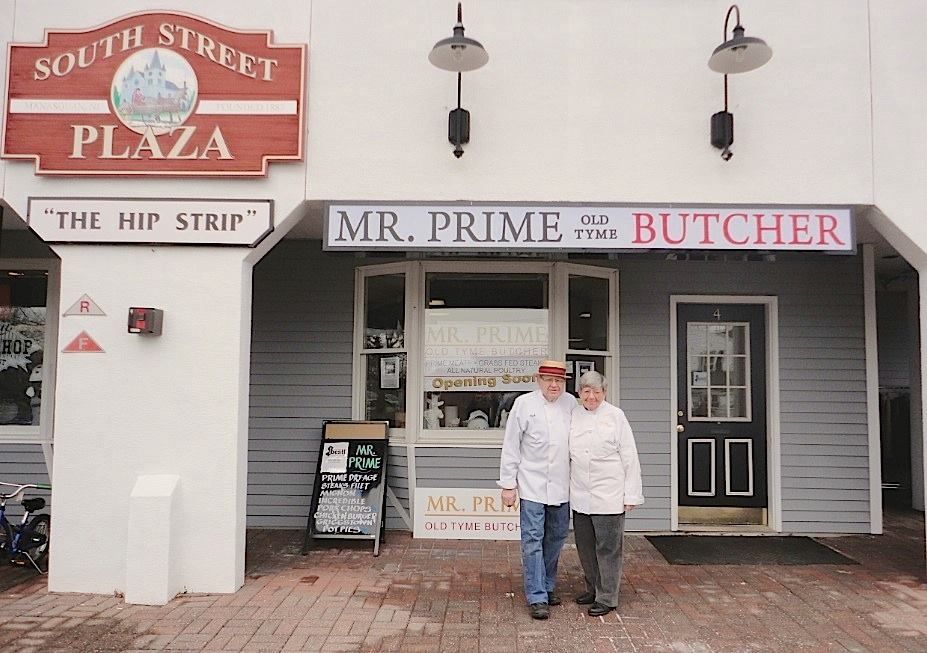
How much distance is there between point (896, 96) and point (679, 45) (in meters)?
1.66

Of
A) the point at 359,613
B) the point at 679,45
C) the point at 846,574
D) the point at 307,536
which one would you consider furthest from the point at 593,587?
the point at 679,45

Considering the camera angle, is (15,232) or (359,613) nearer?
(359,613)

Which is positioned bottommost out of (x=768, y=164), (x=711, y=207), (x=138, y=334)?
(x=138, y=334)

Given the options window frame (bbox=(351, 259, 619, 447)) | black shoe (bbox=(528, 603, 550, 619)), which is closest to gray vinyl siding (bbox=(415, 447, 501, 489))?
window frame (bbox=(351, 259, 619, 447))

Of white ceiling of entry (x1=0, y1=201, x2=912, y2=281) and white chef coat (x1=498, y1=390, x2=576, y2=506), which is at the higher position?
white ceiling of entry (x1=0, y1=201, x2=912, y2=281)

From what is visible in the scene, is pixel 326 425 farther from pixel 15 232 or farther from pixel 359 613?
pixel 15 232

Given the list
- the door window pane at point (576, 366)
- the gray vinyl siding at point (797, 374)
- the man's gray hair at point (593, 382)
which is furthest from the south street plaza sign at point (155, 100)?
the gray vinyl siding at point (797, 374)

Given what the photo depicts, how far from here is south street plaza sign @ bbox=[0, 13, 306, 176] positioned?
210 inches

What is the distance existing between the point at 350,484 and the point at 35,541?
8.45 feet

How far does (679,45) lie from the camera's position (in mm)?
5512

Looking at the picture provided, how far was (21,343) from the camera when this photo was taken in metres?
7.22

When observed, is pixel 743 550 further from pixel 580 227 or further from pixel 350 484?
pixel 350 484

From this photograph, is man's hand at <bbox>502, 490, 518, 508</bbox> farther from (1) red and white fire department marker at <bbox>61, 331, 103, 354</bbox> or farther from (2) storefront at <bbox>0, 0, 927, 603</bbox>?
(1) red and white fire department marker at <bbox>61, 331, 103, 354</bbox>

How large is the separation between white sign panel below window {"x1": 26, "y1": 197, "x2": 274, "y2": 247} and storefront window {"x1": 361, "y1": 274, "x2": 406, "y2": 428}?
6.54ft
